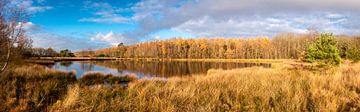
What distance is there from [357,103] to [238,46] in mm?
119204

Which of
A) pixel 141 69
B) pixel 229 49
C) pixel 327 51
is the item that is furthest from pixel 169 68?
pixel 229 49

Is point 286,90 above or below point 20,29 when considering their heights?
below

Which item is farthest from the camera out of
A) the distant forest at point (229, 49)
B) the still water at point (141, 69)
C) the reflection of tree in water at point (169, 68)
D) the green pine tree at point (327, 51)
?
the distant forest at point (229, 49)

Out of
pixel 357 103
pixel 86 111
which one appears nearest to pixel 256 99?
pixel 357 103

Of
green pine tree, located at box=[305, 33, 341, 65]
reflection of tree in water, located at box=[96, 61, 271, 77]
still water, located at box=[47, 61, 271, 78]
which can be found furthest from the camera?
reflection of tree in water, located at box=[96, 61, 271, 77]

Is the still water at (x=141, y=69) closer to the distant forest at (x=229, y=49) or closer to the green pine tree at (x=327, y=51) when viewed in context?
the green pine tree at (x=327, y=51)

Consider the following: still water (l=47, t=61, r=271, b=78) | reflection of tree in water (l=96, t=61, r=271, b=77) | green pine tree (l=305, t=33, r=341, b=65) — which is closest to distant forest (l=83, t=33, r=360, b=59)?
reflection of tree in water (l=96, t=61, r=271, b=77)

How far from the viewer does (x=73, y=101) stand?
210 inches

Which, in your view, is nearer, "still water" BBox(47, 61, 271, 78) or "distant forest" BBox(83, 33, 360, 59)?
"still water" BBox(47, 61, 271, 78)

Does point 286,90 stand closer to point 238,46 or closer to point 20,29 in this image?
point 20,29

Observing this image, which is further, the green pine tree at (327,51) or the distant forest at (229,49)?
the distant forest at (229,49)

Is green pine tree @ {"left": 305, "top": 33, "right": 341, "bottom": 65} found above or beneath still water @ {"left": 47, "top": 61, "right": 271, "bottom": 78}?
→ above

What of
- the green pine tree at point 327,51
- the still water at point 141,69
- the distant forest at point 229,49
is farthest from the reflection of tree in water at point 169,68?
the distant forest at point 229,49

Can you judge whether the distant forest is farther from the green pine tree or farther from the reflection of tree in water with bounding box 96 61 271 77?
the green pine tree
